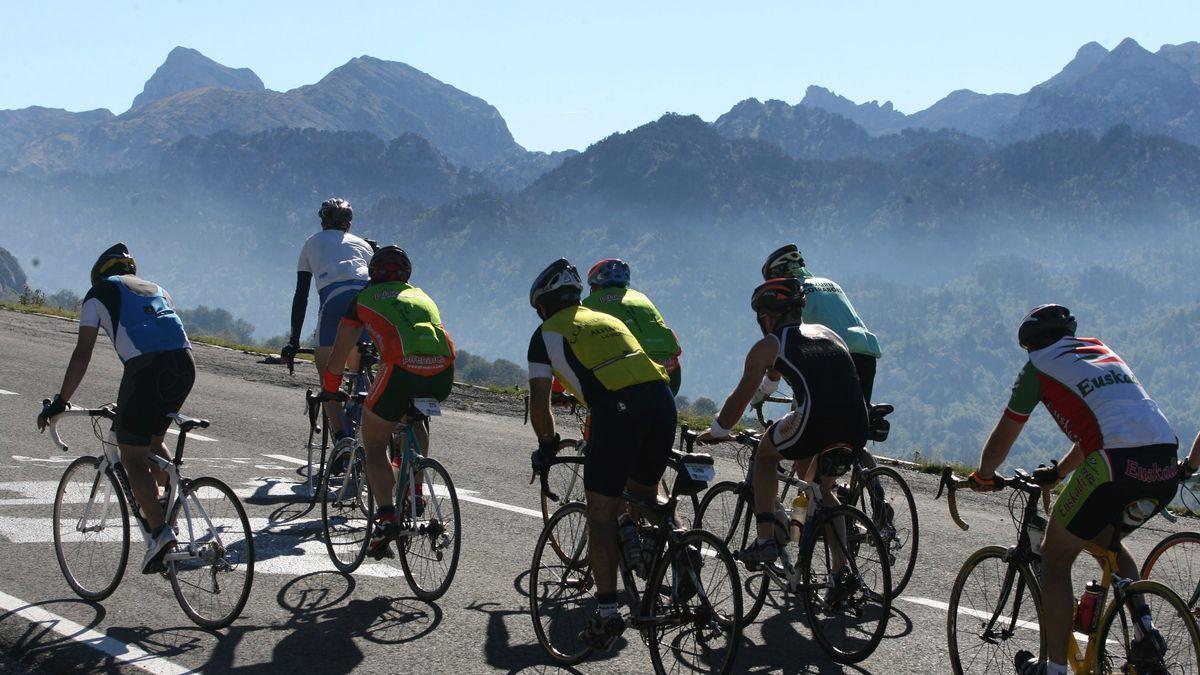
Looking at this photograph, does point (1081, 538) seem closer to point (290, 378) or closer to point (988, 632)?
point (988, 632)

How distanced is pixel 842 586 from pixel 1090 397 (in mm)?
1805

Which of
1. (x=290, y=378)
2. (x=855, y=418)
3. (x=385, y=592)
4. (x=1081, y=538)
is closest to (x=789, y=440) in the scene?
(x=855, y=418)

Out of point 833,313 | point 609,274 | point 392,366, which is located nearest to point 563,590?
point 392,366

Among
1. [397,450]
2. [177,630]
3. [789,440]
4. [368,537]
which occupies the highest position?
[789,440]

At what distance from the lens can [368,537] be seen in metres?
7.39

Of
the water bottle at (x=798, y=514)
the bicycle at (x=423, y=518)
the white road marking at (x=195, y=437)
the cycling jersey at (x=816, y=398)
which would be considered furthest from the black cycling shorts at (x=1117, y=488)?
the white road marking at (x=195, y=437)

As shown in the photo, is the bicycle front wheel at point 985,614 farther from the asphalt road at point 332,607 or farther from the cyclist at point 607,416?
the cyclist at point 607,416

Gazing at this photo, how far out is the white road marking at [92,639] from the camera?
18.5 feet

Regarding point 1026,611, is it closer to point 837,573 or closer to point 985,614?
point 985,614

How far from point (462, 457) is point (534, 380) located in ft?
23.0

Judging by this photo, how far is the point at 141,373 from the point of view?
660 cm

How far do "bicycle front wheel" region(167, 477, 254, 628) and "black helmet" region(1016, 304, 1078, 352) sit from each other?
4253mm

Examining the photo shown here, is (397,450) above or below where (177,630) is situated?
above

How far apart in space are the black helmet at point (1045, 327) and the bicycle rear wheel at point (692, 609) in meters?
1.74
